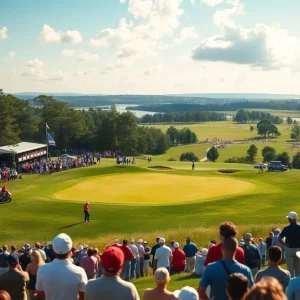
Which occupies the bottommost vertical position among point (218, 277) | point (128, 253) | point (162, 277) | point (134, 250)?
point (134, 250)

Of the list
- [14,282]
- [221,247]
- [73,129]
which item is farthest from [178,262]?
[73,129]

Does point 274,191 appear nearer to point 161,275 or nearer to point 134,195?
point 134,195

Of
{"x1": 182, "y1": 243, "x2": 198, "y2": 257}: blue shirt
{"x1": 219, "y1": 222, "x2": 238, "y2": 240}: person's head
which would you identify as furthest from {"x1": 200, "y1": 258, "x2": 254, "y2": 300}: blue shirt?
{"x1": 182, "y1": 243, "x2": 198, "y2": 257}: blue shirt

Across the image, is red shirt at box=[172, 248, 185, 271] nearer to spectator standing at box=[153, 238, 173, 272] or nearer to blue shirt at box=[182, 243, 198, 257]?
blue shirt at box=[182, 243, 198, 257]

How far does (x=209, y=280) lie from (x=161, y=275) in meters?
0.93

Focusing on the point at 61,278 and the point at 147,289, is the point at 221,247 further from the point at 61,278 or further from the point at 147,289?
the point at 61,278

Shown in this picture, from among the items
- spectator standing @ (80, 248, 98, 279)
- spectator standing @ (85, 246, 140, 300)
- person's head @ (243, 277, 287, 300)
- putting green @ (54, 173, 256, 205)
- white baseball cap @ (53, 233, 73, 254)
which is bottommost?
putting green @ (54, 173, 256, 205)

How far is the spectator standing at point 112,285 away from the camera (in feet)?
22.4

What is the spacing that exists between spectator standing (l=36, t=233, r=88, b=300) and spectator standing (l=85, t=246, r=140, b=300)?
0.52m

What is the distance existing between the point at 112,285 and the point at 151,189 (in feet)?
109

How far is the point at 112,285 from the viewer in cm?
686

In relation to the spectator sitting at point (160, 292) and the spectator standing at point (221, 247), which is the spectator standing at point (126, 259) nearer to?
the spectator standing at point (221, 247)

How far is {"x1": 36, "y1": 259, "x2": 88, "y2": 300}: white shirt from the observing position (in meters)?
7.34

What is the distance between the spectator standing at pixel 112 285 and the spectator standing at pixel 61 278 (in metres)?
0.52
